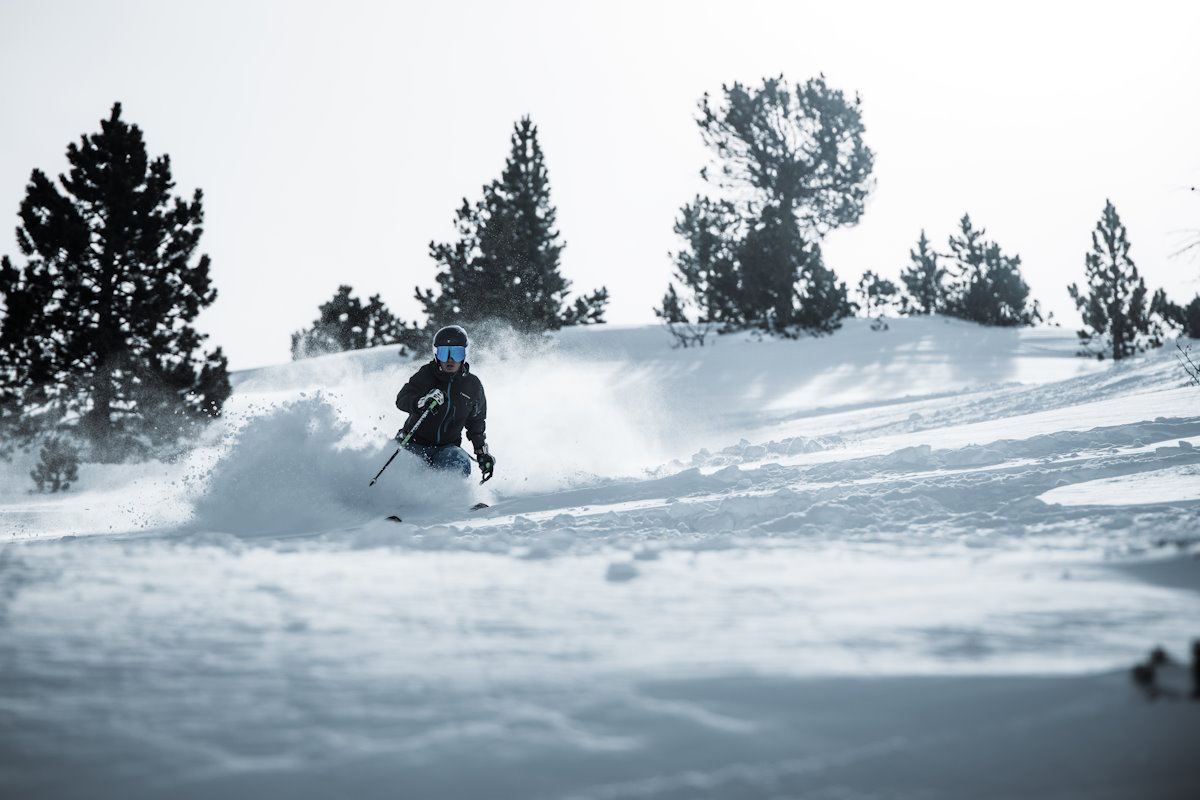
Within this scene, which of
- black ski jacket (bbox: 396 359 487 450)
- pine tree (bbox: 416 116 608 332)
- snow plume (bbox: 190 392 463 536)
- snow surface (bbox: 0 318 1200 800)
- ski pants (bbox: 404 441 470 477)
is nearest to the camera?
snow surface (bbox: 0 318 1200 800)

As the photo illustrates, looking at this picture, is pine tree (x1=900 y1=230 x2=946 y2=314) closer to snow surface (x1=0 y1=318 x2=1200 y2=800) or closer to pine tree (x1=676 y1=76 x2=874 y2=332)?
pine tree (x1=676 y1=76 x2=874 y2=332)

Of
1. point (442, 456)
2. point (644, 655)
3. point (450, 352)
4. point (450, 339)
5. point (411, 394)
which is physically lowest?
point (644, 655)

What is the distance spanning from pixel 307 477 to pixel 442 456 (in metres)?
1.28

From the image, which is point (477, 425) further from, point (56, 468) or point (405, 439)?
point (56, 468)

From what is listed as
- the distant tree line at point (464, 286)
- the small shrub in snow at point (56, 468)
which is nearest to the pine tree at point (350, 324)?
the distant tree line at point (464, 286)

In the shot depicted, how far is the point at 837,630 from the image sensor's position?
2.33m

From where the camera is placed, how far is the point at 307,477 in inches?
304

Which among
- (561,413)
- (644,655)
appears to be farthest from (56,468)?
(644,655)

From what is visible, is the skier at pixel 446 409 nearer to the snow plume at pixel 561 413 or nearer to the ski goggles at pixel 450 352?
the ski goggles at pixel 450 352

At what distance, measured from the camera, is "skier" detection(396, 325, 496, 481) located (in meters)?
8.35

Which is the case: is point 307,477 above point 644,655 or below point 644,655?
above

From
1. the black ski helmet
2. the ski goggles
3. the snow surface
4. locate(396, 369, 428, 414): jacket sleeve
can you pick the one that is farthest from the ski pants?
the snow surface

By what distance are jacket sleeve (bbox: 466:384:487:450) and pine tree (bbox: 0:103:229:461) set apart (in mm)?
13511

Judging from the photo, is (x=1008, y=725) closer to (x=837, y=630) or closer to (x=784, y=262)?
(x=837, y=630)
